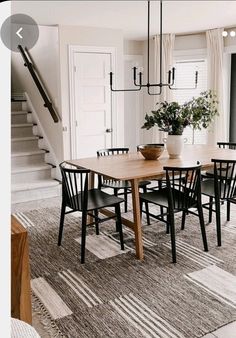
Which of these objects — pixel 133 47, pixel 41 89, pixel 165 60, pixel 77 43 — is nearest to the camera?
pixel 77 43

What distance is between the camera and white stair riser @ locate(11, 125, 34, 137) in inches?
255

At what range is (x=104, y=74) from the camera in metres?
6.16

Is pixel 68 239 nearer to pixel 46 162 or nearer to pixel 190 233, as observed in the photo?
pixel 190 233

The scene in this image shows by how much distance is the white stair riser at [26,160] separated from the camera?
6.06 meters

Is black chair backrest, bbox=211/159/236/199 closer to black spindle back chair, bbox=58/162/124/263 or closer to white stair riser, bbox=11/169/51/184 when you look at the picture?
black spindle back chair, bbox=58/162/124/263

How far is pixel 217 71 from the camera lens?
6.12m

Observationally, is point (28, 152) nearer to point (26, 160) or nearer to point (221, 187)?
point (26, 160)

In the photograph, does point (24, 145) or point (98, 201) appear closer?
point (98, 201)

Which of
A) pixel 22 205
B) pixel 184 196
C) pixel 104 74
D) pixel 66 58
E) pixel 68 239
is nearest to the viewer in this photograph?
pixel 184 196

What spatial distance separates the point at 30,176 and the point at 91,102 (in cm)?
155

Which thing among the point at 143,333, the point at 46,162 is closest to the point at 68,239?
the point at 143,333

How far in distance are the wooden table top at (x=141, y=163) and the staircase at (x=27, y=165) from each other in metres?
1.69

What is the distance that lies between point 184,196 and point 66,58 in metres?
3.22

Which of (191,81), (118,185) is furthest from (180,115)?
(191,81)
